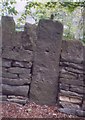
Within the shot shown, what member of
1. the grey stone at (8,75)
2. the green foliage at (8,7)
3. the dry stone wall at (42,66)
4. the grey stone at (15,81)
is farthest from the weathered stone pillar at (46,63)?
the green foliage at (8,7)

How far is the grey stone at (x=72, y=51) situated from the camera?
9.87 feet

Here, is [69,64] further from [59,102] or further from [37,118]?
[37,118]

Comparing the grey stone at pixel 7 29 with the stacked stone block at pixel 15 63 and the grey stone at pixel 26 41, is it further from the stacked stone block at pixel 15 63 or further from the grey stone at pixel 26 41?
the grey stone at pixel 26 41

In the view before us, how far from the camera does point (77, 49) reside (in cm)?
302

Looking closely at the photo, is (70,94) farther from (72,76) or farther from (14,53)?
(14,53)

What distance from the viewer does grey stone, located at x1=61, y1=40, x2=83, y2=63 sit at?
301 cm

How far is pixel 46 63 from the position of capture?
9.97ft

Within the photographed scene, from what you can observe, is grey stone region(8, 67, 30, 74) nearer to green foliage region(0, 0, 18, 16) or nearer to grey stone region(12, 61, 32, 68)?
grey stone region(12, 61, 32, 68)

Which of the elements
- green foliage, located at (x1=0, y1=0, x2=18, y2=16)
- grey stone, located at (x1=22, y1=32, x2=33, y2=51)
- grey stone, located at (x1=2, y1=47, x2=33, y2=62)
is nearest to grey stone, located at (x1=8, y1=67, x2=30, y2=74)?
grey stone, located at (x1=2, y1=47, x2=33, y2=62)

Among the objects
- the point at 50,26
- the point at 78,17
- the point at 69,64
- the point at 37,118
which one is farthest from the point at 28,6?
the point at 37,118

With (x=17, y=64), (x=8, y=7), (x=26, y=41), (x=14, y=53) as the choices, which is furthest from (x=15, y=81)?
(x=8, y=7)

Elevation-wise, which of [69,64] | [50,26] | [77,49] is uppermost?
[50,26]

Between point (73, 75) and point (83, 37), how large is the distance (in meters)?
0.90

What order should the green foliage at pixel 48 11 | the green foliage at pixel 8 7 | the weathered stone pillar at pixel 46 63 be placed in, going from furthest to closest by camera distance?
the green foliage at pixel 8 7
the green foliage at pixel 48 11
the weathered stone pillar at pixel 46 63
